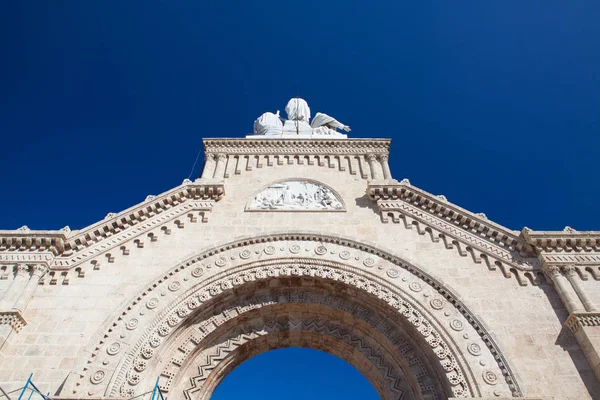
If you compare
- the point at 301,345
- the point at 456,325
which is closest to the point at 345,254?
the point at 301,345

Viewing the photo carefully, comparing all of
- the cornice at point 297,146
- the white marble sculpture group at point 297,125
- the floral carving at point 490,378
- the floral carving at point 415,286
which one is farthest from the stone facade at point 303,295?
the white marble sculpture group at point 297,125

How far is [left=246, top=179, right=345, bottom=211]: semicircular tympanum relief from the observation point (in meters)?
12.3

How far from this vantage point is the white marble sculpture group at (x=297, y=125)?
1647cm

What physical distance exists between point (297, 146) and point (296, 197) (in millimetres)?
2594

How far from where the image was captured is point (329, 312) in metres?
11.2

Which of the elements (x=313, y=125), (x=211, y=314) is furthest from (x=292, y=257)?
(x=313, y=125)

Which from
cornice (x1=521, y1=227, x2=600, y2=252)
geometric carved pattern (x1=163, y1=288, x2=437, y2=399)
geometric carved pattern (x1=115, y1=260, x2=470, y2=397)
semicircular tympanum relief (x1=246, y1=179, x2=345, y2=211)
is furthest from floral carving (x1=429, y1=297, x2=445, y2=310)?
semicircular tympanum relief (x1=246, y1=179, x2=345, y2=211)

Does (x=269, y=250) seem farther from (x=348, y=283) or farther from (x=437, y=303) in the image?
(x=437, y=303)

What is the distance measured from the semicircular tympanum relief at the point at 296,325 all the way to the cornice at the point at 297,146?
4.18m

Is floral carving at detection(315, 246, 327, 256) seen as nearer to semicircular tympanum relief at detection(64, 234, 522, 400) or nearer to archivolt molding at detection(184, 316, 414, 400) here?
semicircular tympanum relief at detection(64, 234, 522, 400)

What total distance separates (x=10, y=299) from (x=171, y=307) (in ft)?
11.9

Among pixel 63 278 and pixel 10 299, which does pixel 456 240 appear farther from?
pixel 10 299

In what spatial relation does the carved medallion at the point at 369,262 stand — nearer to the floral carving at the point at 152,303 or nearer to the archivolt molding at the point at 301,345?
the archivolt molding at the point at 301,345

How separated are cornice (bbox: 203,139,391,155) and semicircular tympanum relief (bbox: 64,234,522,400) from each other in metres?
4.18
